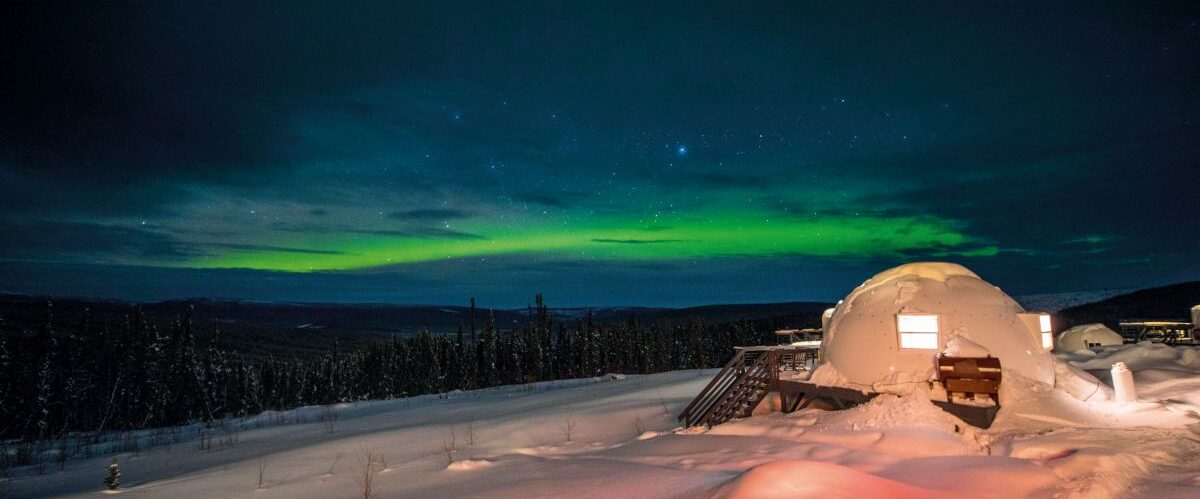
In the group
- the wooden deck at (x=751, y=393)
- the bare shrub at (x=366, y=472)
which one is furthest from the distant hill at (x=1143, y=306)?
the bare shrub at (x=366, y=472)

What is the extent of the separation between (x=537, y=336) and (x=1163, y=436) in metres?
64.2

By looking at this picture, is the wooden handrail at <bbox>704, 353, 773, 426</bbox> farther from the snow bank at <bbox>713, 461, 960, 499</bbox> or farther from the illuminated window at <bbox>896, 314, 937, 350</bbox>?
the snow bank at <bbox>713, 461, 960, 499</bbox>

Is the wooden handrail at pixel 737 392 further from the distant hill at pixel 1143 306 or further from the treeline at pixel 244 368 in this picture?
the distant hill at pixel 1143 306

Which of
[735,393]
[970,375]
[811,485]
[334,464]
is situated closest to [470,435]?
Result: [334,464]

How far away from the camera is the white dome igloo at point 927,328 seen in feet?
37.5

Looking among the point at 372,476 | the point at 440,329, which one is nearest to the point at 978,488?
the point at 372,476

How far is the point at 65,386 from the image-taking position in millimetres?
43781

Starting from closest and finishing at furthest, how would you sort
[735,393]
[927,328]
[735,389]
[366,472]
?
[366,472], [927,328], [735,393], [735,389]

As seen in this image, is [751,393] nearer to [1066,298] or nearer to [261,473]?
[261,473]

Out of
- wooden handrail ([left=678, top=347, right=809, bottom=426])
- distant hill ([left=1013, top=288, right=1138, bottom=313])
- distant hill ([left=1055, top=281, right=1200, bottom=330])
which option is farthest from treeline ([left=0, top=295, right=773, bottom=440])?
distant hill ([left=1013, top=288, right=1138, bottom=313])

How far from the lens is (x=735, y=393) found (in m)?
12.9

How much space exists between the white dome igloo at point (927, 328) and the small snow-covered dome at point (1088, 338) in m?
21.5

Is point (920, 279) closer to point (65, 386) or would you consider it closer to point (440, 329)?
point (65, 386)

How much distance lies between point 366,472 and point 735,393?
8.16 metres
